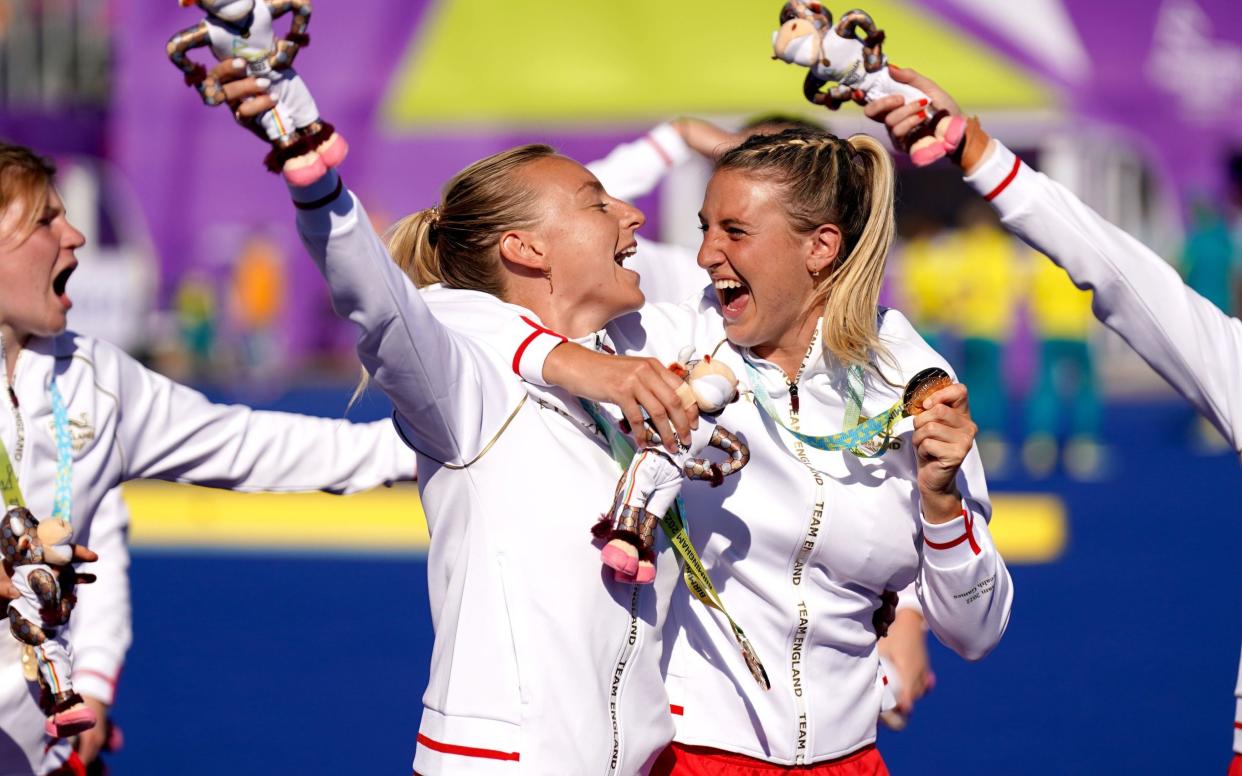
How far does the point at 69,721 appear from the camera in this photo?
9.84 feet

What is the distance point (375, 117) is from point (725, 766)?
65.1 feet

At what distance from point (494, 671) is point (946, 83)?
1808 centimetres

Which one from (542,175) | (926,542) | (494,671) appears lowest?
(494,671)

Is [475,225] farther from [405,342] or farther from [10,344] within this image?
[10,344]

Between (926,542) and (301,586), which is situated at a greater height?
(926,542)

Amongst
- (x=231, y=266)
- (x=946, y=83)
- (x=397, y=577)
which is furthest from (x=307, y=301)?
(x=397, y=577)

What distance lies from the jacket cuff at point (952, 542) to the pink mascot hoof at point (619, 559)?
24.9 inches

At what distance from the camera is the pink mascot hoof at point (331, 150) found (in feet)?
7.67

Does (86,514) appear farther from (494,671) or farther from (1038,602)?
(1038,602)

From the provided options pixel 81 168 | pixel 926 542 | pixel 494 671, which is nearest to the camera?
pixel 494 671

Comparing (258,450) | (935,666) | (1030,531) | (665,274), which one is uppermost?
(665,274)

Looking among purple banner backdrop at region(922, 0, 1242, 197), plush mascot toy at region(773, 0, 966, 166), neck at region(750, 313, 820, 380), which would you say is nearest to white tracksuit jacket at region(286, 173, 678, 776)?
neck at region(750, 313, 820, 380)

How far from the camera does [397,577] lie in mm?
9375

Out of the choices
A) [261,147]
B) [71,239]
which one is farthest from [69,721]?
[261,147]
